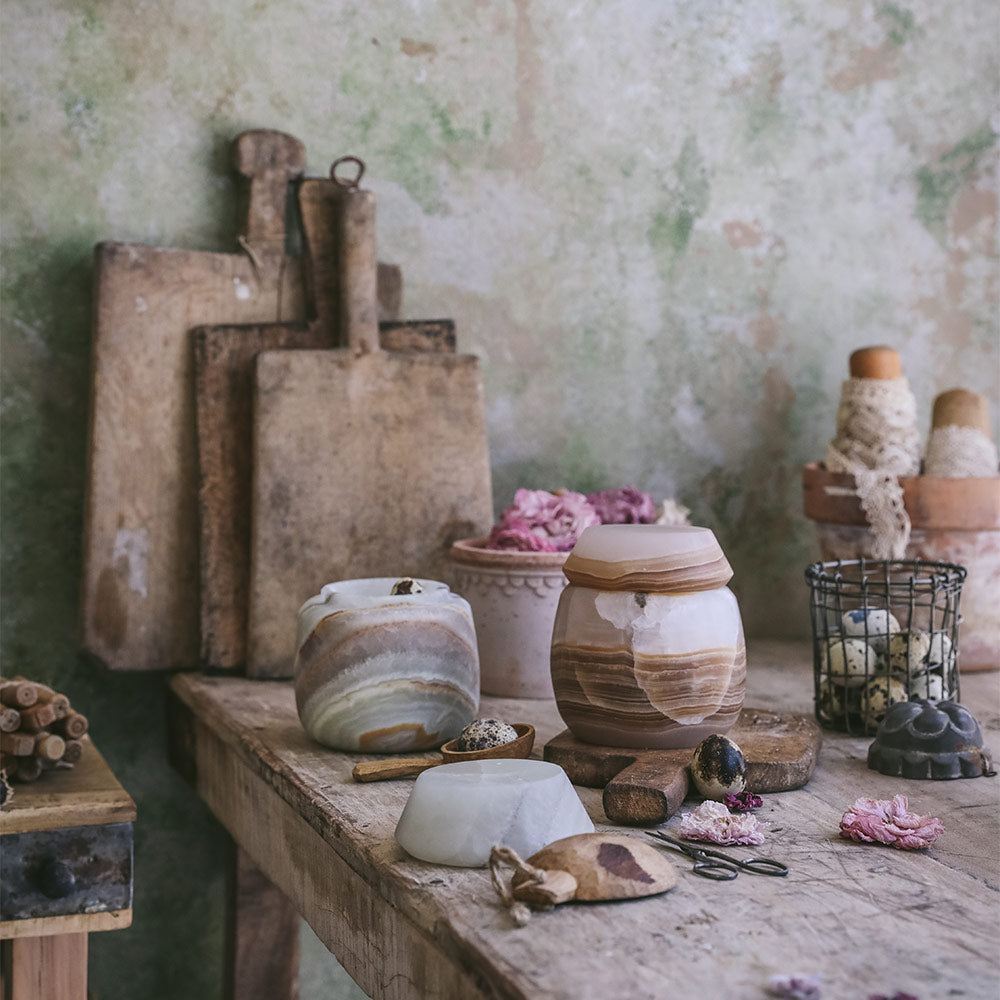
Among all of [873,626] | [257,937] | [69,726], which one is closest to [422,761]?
[69,726]

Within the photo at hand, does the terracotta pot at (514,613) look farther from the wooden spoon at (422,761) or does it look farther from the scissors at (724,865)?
the scissors at (724,865)

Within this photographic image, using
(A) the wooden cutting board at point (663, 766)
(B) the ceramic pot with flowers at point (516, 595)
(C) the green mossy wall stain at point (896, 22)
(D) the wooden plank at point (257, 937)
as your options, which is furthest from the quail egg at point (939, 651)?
(C) the green mossy wall stain at point (896, 22)

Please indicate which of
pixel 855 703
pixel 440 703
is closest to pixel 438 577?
pixel 440 703

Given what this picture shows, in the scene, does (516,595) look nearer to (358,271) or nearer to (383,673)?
(383,673)

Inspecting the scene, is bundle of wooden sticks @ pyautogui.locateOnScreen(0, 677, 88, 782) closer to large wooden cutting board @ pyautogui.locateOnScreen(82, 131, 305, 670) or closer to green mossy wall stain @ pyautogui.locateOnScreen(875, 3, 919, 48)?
large wooden cutting board @ pyautogui.locateOnScreen(82, 131, 305, 670)

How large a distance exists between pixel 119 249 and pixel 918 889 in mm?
1138

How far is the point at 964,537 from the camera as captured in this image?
1.50m

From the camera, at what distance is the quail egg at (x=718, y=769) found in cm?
92

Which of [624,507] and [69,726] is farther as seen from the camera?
[624,507]

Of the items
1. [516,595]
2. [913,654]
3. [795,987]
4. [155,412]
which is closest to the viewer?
[795,987]

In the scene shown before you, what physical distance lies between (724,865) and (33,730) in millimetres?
717

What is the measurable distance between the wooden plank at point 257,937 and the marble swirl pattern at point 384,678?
0.51m

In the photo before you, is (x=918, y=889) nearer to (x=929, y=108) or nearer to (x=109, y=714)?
(x=109, y=714)

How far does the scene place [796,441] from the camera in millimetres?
1836
